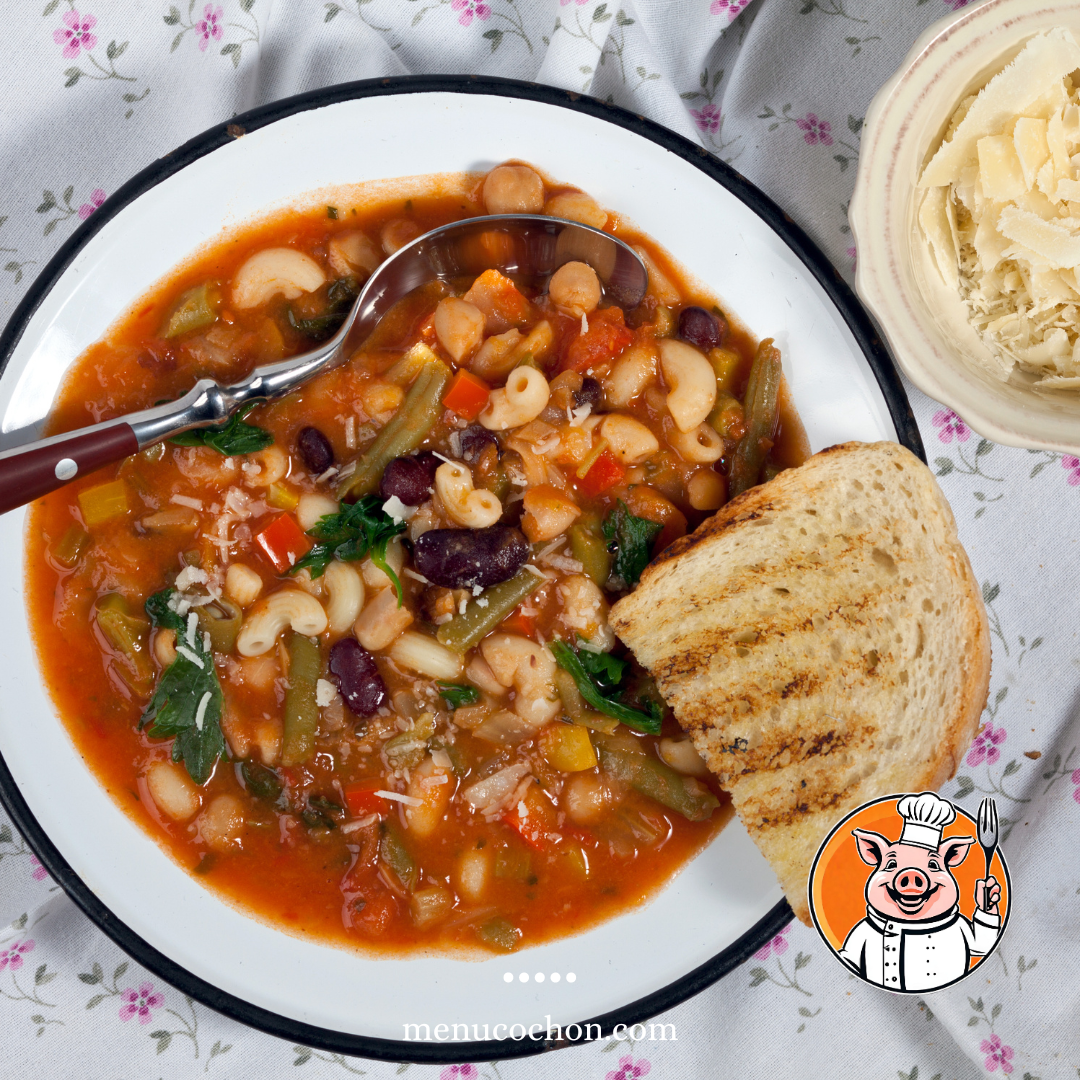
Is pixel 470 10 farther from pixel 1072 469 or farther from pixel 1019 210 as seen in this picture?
pixel 1072 469

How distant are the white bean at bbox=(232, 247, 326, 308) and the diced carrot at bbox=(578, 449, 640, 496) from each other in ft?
3.97

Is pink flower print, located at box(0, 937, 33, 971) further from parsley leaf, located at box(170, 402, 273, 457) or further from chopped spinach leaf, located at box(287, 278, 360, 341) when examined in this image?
chopped spinach leaf, located at box(287, 278, 360, 341)

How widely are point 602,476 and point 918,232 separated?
4.62ft

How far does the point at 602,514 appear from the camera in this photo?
304cm

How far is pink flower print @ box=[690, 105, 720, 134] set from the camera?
3.35 m

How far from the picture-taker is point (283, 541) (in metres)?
2.98

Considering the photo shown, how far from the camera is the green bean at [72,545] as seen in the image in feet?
9.80

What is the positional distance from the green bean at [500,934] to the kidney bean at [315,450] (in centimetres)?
180

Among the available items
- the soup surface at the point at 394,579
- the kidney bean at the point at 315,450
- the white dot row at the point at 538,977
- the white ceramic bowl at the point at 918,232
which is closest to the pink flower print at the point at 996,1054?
the soup surface at the point at 394,579

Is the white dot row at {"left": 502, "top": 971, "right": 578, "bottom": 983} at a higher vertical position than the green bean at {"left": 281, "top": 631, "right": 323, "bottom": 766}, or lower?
lower

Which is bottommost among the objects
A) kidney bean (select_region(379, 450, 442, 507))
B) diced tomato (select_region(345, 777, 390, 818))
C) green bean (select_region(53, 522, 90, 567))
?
diced tomato (select_region(345, 777, 390, 818))

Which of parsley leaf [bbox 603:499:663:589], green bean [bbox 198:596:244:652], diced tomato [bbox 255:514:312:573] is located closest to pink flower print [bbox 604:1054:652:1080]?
parsley leaf [bbox 603:499:663:589]

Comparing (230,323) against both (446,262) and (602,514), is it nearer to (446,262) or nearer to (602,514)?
(446,262)

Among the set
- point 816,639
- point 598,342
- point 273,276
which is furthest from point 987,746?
point 273,276
